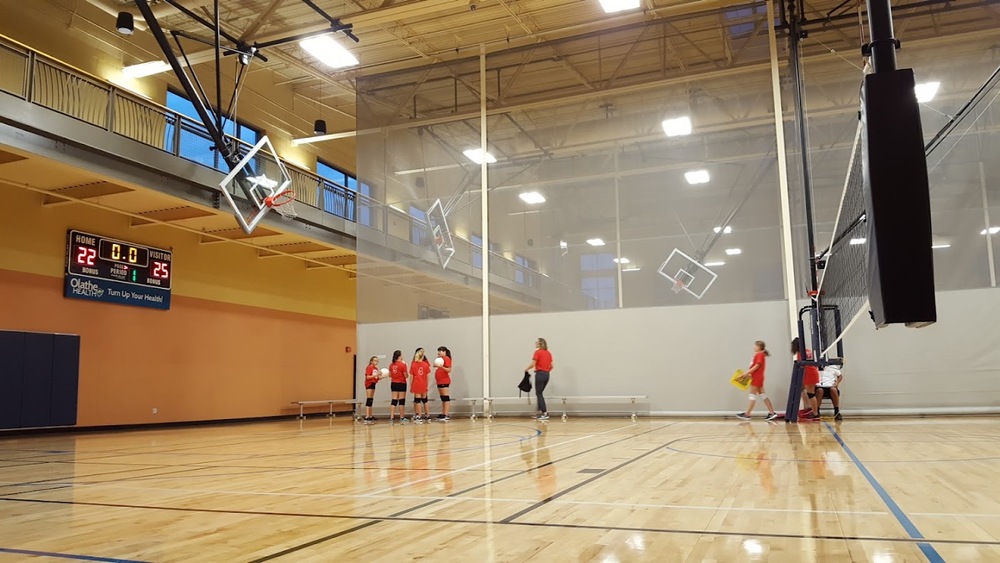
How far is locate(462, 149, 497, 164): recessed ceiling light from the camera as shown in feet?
58.0

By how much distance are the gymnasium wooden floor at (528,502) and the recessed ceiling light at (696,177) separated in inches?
295

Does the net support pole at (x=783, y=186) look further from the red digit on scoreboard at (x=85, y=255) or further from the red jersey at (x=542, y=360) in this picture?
the red digit on scoreboard at (x=85, y=255)

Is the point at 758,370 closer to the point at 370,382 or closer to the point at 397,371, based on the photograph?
the point at 397,371

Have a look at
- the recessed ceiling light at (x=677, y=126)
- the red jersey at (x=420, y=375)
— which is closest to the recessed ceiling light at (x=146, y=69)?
the red jersey at (x=420, y=375)

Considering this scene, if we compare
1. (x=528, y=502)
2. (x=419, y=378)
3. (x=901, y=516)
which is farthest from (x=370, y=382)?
(x=901, y=516)

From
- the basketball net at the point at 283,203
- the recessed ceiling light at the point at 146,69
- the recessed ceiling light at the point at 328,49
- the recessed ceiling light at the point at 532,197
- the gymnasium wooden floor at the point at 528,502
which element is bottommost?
the gymnasium wooden floor at the point at 528,502

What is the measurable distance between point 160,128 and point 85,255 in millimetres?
3269

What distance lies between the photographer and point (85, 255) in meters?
16.0

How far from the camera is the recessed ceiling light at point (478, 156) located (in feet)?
58.0

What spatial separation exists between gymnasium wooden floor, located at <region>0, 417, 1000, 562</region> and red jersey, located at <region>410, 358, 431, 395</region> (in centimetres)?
660

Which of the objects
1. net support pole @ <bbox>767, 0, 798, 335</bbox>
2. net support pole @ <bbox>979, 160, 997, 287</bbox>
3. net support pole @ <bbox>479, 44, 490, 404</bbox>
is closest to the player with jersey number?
net support pole @ <bbox>767, 0, 798, 335</bbox>

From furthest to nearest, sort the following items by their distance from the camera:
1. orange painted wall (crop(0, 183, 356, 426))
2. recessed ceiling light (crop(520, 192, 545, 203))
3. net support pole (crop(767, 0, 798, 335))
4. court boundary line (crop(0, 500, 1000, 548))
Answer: recessed ceiling light (crop(520, 192, 545, 203)) → orange painted wall (crop(0, 183, 356, 426)) → net support pole (crop(767, 0, 798, 335)) → court boundary line (crop(0, 500, 1000, 548))

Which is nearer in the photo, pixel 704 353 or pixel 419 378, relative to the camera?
pixel 704 353

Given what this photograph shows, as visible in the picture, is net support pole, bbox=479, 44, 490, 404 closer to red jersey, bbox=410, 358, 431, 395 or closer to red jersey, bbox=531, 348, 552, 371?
red jersey, bbox=410, 358, 431, 395
